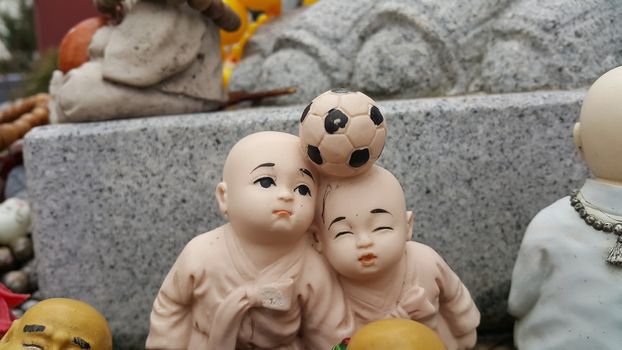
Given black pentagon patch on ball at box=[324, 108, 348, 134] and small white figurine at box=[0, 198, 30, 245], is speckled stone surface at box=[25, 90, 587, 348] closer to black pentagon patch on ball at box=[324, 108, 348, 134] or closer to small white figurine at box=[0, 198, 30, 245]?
Answer: small white figurine at box=[0, 198, 30, 245]

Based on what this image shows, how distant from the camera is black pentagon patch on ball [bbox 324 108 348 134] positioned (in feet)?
5.39

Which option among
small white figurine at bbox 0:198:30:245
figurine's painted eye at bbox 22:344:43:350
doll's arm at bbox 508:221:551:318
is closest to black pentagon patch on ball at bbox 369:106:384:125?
doll's arm at bbox 508:221:551:318

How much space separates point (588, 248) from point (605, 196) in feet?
0.50

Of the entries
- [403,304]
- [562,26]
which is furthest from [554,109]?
[403,304]

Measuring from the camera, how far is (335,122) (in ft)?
5.39

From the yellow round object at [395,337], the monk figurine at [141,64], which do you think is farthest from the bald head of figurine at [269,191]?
the monk figurine at [141,64]

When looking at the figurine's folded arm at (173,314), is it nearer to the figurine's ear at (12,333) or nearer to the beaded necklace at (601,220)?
the figurine's ear at (12,333)

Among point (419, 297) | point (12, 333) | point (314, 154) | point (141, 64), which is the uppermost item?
point (314, 154)

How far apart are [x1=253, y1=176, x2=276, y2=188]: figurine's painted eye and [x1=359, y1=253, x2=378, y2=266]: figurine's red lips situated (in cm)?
31

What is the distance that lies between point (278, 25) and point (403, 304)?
205 cm

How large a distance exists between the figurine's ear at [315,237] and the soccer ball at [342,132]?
195 mm

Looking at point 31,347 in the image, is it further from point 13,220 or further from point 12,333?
point 13,220

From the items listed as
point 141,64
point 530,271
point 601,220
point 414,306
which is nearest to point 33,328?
point 414,306

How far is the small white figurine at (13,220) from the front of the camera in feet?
9.93
